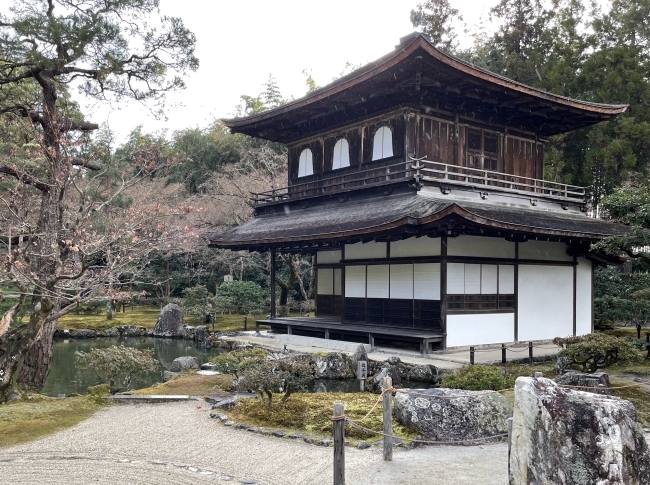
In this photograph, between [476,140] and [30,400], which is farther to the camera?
[476,140]

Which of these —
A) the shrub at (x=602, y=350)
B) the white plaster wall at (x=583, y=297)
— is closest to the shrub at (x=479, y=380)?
the shrub at (x=602, y=350)

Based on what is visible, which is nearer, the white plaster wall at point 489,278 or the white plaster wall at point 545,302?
the white plaster wall at point 489,278

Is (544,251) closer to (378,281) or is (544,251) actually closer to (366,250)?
(378,281)

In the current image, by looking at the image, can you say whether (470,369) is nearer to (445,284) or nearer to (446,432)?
(446,432)

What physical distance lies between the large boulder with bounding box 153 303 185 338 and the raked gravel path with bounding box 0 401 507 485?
17.1 meters

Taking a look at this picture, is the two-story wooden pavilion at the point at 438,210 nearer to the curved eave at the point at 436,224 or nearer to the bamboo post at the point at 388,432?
the curved eave at the point at 436,224

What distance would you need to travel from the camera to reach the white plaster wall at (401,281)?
16.8 meters

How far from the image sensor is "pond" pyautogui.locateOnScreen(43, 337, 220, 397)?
46.6ft

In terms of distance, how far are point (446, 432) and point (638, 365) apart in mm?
8626

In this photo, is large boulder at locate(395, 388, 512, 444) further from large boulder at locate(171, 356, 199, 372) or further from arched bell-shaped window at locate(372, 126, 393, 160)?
arched bell-shaped window at locate(372, 126, 393, 160)

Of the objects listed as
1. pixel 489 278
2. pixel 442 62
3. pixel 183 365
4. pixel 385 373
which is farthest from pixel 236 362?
pixel 442 62

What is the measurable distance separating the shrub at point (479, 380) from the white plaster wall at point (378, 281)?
23.9ft

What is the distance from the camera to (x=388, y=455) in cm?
683

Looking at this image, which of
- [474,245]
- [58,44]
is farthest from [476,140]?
[58,44]
